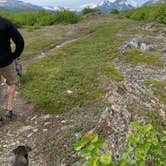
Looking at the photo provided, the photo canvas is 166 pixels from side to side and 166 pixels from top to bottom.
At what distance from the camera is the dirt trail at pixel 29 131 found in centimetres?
1098

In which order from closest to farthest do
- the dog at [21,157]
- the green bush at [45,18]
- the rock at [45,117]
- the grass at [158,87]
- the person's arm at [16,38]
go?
the dog at [21,157]
the person's arm at [16,38]
the rock at [45,117]
the grass at [158,87]
the green bush at [45,18]

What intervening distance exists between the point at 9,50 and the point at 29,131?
2246 mm

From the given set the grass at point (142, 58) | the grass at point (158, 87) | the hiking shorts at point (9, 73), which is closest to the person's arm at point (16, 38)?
the hiking shorts at point (9, 73)

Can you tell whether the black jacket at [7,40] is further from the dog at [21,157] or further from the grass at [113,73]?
the grass at [113,73]

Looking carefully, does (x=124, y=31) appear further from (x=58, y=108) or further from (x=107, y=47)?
(x=58, y=108)

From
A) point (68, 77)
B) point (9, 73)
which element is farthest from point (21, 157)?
point (68, 77)

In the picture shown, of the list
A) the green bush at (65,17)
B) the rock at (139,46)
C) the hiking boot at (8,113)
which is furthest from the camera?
the green bush at (65,17)

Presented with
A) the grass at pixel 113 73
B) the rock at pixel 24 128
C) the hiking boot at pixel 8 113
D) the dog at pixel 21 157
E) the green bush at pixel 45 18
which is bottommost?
the green bush at pixel 45 18

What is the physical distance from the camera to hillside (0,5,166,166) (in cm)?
1102

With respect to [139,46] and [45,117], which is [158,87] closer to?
[45,117]

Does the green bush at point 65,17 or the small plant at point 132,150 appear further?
the green bush at point 65,17

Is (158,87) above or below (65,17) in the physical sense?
above

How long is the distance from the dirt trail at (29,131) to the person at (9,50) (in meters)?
0.60

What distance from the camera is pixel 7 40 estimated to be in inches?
474
